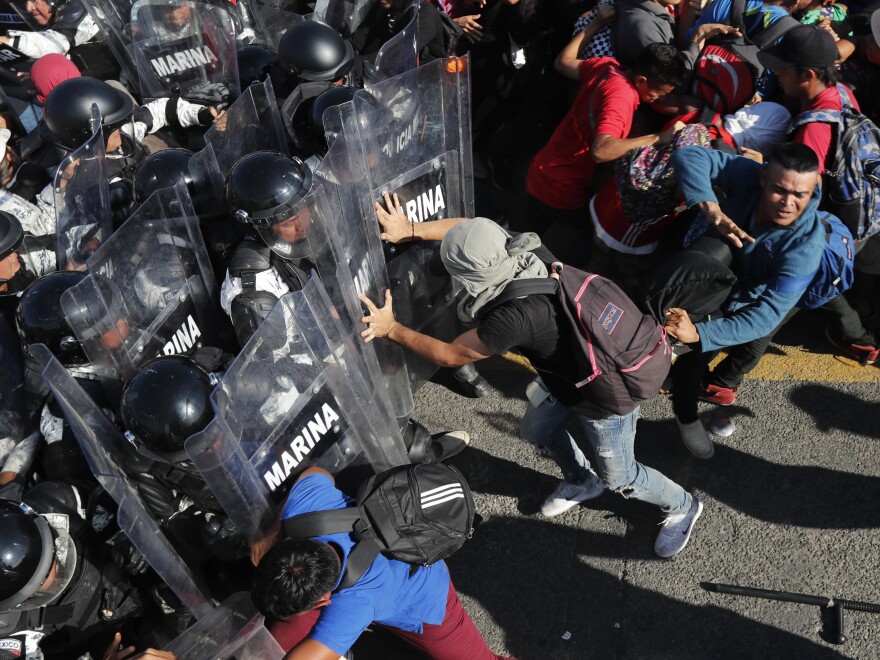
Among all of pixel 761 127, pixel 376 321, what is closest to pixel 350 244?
pixel 376 321

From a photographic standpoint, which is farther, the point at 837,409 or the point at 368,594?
the point at 837,409

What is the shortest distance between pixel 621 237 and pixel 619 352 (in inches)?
54.3

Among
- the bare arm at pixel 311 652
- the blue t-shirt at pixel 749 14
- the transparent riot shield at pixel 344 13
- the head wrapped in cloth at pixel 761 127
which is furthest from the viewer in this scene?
the transparent riot shield at pixel 344 13

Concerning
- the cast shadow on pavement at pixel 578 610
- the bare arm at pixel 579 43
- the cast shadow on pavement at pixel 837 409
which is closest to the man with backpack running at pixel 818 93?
the cast shadow on pavement at pixel 837 409

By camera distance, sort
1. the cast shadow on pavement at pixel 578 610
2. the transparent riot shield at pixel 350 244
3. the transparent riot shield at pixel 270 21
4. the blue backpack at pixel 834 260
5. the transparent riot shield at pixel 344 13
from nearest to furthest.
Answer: the transparent riot shield at pixel 350 244
the cast shadow on pavement at pixel 578 610
the blue backpack at pixel 834 260
the transparent riot shield at pixel 344 13
the transparent riot shield at pixel 270 21

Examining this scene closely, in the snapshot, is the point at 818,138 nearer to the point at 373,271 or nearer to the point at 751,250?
the point at 751,250

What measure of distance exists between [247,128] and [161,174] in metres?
0.49

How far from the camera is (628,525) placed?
3.73 meters

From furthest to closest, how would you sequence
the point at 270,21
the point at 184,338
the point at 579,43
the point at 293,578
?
the point at 270,21, the point at 579,43, the point at 184,338, the point at 293,578

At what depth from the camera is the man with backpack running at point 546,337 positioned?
2779 mm

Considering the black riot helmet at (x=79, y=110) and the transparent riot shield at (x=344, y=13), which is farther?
the transparent riot shield at (x=344, y=13)

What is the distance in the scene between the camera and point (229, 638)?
7.76 ft

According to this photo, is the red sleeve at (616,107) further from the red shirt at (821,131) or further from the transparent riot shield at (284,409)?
the transparent riot shield at (284,409)

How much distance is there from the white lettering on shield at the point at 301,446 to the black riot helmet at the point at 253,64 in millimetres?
3004
